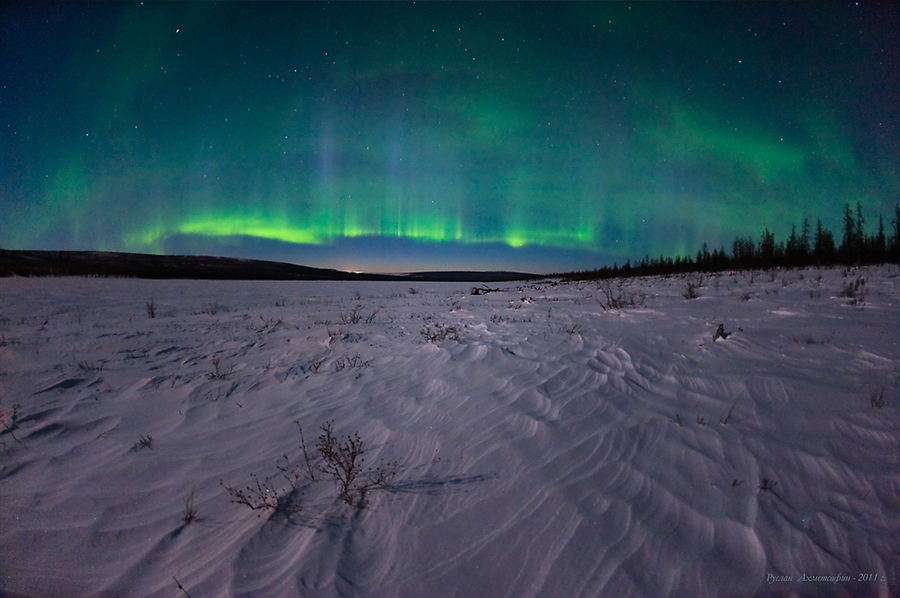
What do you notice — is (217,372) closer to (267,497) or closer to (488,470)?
(267,497)

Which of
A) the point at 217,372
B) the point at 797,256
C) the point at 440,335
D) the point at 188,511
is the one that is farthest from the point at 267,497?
the point at 797,256

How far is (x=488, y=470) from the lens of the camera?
248cm

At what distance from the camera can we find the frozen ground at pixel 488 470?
1.80 m

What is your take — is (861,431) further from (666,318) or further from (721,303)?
(721,303)

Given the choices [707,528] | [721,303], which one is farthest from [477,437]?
[721,303]

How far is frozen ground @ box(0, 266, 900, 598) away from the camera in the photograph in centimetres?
180

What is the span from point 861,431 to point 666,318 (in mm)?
3757

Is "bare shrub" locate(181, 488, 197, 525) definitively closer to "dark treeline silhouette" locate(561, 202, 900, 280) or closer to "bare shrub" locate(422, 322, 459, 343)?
"bare shrub" locate(422, 322, 459, 343)

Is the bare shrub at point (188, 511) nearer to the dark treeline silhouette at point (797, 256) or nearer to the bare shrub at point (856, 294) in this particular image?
the bare shrub at point (856, 294)

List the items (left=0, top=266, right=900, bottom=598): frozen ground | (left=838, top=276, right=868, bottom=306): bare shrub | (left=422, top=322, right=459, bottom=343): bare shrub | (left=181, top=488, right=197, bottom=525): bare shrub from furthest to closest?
(left=838, top=276, right=868, bottom=306): bare shrub
(left=422, top=322, right=459, bottom=343): bare shrub
(left=181, top=488, right=197, bottom=525): bare shrub
(left=0, top=266, right=900, bottom=598): frozen ground

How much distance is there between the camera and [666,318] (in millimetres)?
6145

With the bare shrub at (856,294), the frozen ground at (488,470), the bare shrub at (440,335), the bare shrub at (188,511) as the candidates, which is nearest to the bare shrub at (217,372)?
the frozen ground at (488,470)

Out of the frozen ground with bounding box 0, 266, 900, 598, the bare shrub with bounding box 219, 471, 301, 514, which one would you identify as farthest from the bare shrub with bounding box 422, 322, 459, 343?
the bare shrub with bounding box 219, 471, 301, 514

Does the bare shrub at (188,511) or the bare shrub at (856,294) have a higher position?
the bare shrub at (856,294)
